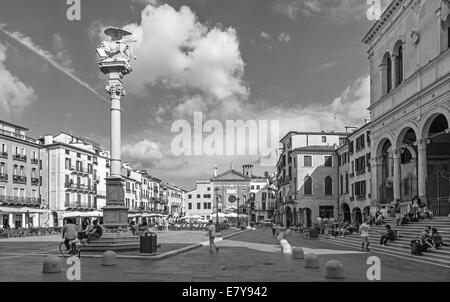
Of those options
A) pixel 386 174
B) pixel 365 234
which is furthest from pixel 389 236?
pixel 386 174

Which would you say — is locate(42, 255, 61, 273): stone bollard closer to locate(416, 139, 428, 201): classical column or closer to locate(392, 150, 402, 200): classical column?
locate(416, 139, 428, 201): classical column

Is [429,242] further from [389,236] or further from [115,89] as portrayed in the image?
[115,89]

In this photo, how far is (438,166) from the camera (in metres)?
29.9

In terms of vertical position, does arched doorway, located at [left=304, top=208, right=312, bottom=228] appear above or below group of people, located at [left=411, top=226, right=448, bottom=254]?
below

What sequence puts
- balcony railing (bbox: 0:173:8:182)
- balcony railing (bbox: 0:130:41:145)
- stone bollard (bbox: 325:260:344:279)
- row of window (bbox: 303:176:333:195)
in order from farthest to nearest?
row of window (bbox: 303:176:333:195), balcony railing (bbox: 0:130:41:145), balcony railing (bbox: 0:173:8:182), stone bollard (bbox: 325:260:344:279)

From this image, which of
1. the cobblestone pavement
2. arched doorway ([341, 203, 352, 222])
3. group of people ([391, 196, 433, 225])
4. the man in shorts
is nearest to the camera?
the cobblestone pavement

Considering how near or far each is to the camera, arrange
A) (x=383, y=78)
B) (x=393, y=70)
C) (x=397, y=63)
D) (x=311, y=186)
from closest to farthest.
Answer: (x=397, y=63) → (x=393, y=70) → (x=383, y=78) → (x=311, y=186)

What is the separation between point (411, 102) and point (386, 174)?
782 cm

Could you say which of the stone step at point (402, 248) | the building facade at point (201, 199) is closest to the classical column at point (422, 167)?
the stone step at point (402, 248)

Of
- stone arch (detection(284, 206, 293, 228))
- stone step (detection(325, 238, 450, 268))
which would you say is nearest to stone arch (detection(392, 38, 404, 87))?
stone step (detection(325, 238, 450, 268))

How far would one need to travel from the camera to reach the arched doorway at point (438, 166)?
89.7 feet

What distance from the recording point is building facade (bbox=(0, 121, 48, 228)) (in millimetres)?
59250

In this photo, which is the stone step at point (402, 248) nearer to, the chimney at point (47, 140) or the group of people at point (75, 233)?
the group of people at point (75, 233)

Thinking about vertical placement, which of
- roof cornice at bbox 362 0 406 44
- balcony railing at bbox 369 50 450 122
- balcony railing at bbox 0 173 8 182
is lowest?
balcony railing at bbox 0 173 8 182
